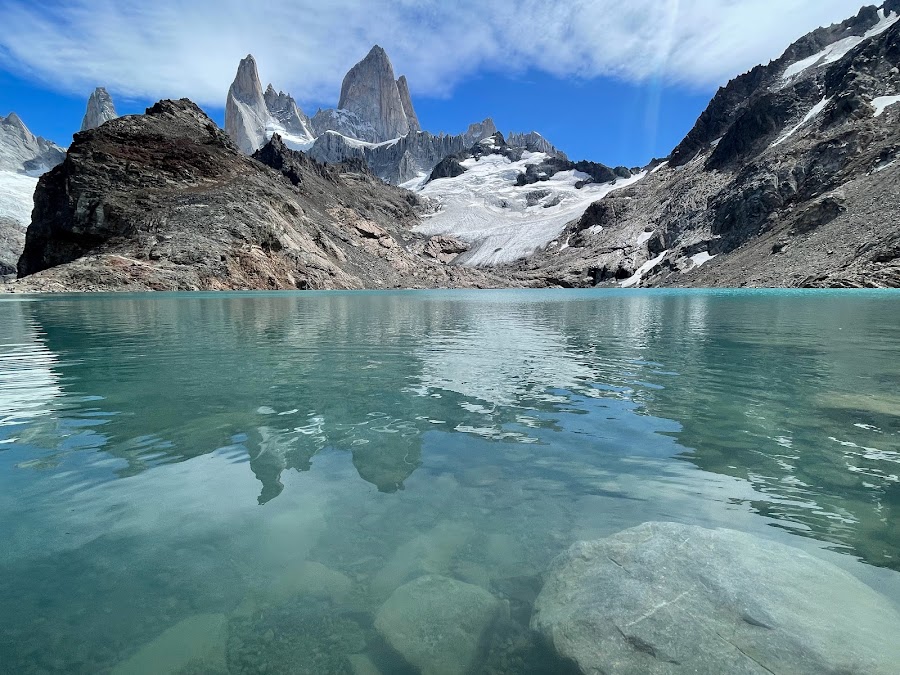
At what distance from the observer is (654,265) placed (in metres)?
128

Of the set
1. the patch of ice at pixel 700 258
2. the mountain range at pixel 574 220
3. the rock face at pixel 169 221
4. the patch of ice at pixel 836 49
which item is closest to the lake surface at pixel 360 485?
the rock face at pixel 169 221

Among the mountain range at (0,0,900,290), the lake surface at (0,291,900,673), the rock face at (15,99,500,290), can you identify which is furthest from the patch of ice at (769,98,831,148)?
the lake surface at (0,291,900,673)

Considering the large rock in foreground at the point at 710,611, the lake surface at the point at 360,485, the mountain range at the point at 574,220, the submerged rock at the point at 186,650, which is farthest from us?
the mountain range at the point at 574,220

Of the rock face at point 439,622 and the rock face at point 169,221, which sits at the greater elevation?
the rock face at point 169,221

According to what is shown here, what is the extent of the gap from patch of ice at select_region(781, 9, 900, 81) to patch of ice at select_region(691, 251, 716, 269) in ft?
271

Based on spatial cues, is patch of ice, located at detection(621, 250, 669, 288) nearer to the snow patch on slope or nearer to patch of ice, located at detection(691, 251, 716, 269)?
patch of ice, located at detection(691, 251, 716, 269)

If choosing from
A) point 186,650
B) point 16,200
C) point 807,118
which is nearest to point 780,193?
point 807,118

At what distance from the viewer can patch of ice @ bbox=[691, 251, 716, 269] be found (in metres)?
116

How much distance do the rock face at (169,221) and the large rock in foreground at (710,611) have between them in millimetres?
81576

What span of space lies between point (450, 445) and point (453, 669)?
451cm

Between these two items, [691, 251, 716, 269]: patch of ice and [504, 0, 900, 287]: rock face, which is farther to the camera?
[691, 251, 716, 269]: patch of ice

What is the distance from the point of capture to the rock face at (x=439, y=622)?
356 cm

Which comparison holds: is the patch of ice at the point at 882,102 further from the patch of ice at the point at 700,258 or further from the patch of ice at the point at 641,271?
the patch of ice at the point at 641,271

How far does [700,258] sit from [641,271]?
50.5ft
